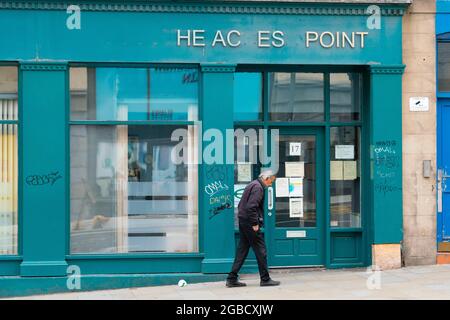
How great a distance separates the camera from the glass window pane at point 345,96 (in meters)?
11.8

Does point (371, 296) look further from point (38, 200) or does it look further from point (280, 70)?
point (38, 200)

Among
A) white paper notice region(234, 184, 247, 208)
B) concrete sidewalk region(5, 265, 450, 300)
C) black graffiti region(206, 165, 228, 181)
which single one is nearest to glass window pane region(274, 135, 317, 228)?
white paper notice region(234, 184, 247, 208)

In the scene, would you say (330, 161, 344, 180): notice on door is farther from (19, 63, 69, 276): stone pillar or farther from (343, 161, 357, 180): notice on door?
(19, 63, 69, 276): stone pillar

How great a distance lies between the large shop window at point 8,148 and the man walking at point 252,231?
3.56 meters

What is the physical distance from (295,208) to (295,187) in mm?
354

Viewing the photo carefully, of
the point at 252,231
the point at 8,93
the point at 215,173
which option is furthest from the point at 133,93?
the point at 252,231

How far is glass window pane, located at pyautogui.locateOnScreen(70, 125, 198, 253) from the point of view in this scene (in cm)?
1111

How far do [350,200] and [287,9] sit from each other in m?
3.36

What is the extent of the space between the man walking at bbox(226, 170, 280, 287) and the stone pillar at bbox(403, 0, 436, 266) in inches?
101

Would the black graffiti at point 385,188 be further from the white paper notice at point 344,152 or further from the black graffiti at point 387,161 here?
the white paper notice at point 344,152

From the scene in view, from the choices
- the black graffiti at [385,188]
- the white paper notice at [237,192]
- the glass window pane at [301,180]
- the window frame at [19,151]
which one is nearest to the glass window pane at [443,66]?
the black graffiti at [385,188]

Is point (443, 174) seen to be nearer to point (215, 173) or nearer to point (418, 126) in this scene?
point (418, 126)

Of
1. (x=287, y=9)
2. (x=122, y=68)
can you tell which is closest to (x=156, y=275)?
(x=122, y=68)

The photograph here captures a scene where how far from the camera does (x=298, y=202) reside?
11.8 metres
